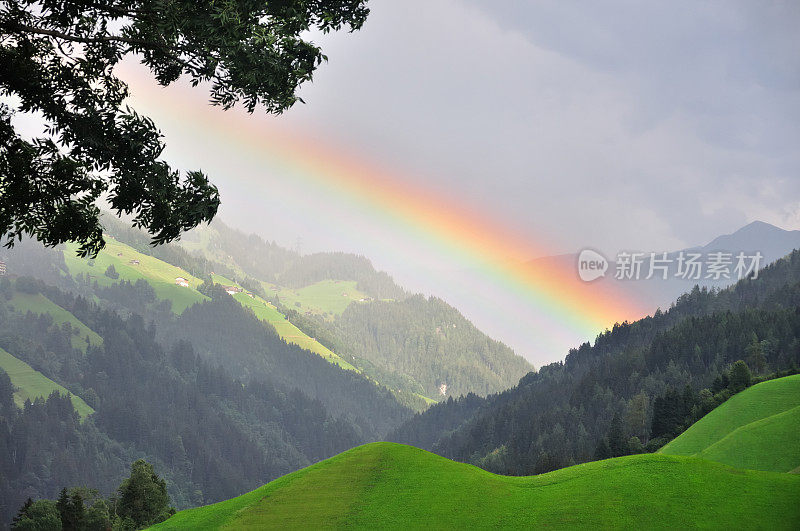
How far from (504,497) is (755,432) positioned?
114ft

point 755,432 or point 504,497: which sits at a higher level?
point 755,432

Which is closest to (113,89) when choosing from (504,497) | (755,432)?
(504,497)

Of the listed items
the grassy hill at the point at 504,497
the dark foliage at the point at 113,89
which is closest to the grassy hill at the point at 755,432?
the grassy hill at the point at 504,497

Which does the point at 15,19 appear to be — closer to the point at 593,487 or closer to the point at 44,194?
the point at 44,194

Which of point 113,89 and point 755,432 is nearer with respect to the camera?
point 113,89

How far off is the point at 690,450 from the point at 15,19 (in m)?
83.1

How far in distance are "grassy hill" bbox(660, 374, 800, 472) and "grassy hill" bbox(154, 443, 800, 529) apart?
19.9m

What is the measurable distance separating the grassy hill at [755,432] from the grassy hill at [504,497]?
1988cm

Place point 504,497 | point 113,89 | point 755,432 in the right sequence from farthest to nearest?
point 755,432 → point 504,497 → point 113,89

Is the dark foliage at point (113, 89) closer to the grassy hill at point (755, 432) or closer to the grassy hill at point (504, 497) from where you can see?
the grassy hill at point (504, 497)

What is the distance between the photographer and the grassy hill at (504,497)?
122ft

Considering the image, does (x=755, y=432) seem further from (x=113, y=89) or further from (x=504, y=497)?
(x=113, y=89)

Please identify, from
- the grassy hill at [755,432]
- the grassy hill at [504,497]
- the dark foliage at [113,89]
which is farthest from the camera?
the grassy hill at [755,432]

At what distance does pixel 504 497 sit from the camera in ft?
144
